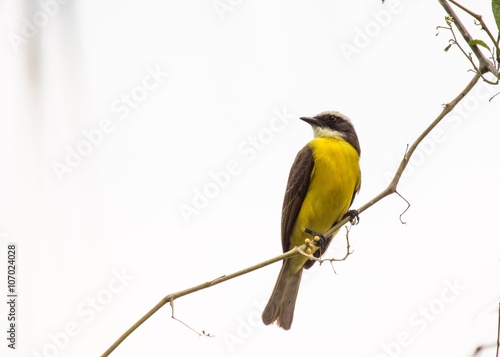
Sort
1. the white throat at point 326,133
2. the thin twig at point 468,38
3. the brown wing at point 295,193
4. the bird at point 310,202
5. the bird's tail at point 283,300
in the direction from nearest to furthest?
the thin twig at point 468,38, the bird's tail at point 283,300, the bird at point 310,202, the brown wing at point 295,193, the white throat at point 326,133

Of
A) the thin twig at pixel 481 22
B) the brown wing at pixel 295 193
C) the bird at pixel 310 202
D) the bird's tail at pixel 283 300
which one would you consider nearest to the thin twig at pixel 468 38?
the thin twig at pixel 481 22

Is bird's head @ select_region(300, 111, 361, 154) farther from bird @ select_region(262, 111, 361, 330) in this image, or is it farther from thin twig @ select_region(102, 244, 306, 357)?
thin twig @ select_region(102, 244, 306, 357)

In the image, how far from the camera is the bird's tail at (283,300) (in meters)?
5.07

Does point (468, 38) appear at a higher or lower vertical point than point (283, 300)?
higher

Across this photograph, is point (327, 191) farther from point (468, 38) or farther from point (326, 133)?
point (468, 38)

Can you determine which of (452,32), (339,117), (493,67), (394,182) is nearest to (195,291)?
(394,182)

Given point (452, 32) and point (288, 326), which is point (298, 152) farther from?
point (452, 32)

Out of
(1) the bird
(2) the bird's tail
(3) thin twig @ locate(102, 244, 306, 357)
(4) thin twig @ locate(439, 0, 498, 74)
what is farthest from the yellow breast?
(4) thin twig @ locate(439, 0, 498, 74)

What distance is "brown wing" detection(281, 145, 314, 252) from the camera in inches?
208

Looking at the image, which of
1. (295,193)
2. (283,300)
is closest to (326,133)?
(295,193)

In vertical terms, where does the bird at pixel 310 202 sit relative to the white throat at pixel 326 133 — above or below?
below

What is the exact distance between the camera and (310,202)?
5230 mm

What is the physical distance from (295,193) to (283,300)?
0.84 m

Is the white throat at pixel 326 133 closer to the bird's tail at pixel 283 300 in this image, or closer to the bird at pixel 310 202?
the bird at pixel 310 202
